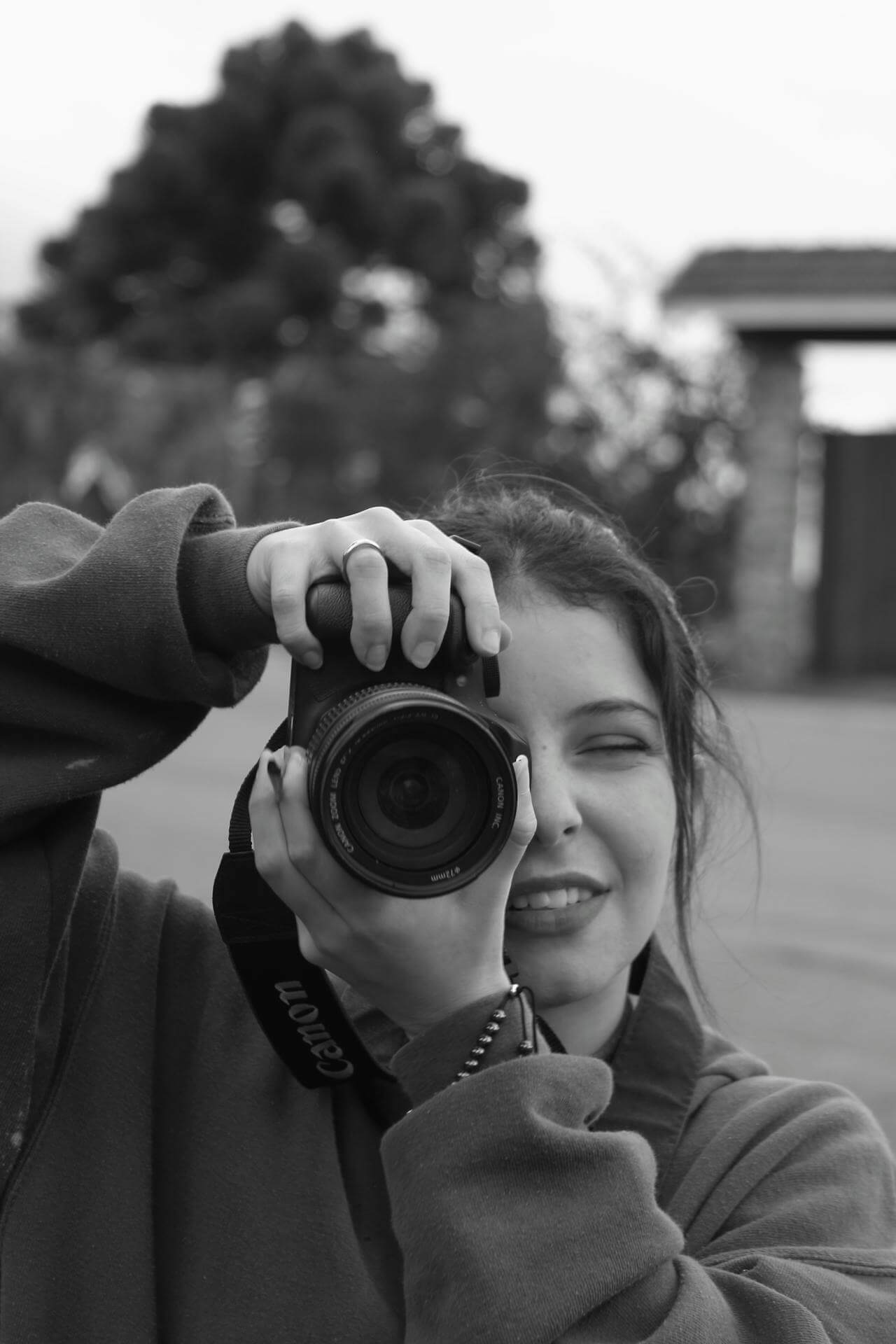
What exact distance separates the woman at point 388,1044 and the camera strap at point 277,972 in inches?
2.7

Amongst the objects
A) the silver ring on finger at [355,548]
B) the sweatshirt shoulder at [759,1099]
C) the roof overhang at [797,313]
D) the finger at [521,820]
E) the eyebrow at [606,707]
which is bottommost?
the sweatshirt shoulder at [759,1099]

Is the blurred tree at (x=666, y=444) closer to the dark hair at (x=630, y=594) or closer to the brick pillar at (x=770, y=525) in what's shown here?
the brick pillar at (x=770, y=525)

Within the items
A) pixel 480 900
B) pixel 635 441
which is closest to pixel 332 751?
pixel 480 900

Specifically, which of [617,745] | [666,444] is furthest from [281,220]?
[617,745]

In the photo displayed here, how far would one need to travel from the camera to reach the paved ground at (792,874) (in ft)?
11.3

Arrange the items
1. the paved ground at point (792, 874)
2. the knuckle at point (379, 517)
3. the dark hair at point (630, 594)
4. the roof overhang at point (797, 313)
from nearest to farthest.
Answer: the knuckle at point (379, 517) → the dark hair at point (630, 594) → the paved ground at point (792, 874) → the roof overhang at point (797, 313)

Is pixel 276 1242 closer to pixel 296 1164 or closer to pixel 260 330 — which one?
pixel 296 1164

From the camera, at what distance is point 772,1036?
3.43 meters

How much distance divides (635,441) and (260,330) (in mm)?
10467

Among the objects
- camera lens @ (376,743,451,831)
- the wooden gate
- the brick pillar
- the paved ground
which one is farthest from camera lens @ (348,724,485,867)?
the wooden gate

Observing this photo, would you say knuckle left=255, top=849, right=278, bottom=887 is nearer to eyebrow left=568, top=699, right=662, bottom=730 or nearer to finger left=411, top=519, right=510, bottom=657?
finger left=411, top=519, right=510, bottom=657

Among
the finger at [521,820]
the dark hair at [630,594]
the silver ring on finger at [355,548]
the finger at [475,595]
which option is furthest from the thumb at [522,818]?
the dark hair at [630,594]

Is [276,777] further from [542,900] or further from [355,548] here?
[542,900]

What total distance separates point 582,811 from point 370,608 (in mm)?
338
